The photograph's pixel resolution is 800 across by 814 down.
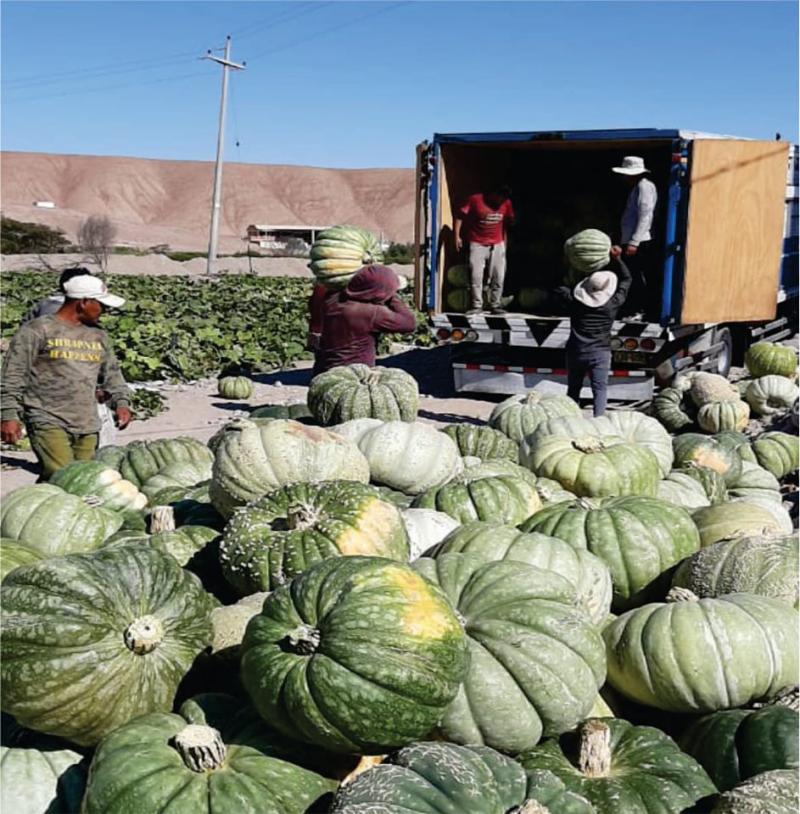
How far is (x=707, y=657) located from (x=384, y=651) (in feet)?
3.65

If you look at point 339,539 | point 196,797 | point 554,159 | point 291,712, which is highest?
point 554,159

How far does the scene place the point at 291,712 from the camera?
8.09 feet

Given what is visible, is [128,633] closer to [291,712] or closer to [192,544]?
[291,712]

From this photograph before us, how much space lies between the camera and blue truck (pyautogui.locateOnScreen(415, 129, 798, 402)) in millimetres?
10617

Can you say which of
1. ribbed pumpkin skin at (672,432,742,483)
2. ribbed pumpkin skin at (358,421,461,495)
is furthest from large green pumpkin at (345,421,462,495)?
ribbed pumpkin skin at (672,432,742,483)

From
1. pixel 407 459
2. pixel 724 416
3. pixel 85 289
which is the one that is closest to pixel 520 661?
pixel 407 459

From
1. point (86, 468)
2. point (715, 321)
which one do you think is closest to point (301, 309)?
point (715, 321)

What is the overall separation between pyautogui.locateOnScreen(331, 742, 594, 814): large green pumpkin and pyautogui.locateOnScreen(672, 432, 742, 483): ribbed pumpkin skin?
4.34m

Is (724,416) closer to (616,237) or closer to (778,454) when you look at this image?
(778,454)

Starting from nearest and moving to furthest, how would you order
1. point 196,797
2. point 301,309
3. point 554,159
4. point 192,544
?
point 196,797, point 192,544, point 554,159, point 301,309

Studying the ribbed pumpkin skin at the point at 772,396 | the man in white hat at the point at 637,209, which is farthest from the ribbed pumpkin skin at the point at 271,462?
the man in white hat at the point at 637,209

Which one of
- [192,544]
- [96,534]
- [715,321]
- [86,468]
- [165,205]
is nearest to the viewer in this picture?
[192,544]

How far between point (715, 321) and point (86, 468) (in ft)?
27.2

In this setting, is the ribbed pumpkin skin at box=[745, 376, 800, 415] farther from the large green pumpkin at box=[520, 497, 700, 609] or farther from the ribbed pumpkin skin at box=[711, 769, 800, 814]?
the ribbed pumpkin skin at box=[711, 769, 800, 814]
